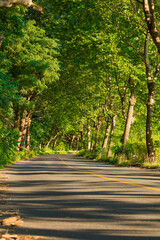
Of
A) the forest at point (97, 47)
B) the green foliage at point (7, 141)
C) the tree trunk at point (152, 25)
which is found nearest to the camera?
the green foliage at point (7, 141)

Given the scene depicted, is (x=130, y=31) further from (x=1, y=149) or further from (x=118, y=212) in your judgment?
(x=118, y=212)

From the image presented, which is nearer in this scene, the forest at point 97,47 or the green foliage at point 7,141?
the green foliage at point 7,141

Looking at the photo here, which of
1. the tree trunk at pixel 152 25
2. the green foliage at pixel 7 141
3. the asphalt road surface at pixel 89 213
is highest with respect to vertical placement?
the tree trunk at pixel 152 25

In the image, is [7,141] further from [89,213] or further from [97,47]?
[97,47]

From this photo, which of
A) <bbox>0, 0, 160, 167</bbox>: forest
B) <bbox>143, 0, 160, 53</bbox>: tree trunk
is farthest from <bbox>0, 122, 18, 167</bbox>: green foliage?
<bbox>143, 0, 160, 53</bbox>: tree trunk

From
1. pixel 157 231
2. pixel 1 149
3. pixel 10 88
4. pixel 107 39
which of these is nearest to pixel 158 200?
pixel 157 231

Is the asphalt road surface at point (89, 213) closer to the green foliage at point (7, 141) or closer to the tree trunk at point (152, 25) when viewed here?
the green foliage at point (7, 141)

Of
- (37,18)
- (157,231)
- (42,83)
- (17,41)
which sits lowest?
(157,231)

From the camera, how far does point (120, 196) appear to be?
8758mm

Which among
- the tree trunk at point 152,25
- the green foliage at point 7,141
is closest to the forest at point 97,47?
the tree trunk at point 152,25

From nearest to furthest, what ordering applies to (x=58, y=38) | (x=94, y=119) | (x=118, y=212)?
1. (x=118, y=212)
2. (x=58, y=38)
3. (x=94, y=119)

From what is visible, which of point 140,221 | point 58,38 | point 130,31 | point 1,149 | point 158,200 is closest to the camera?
point 140,221

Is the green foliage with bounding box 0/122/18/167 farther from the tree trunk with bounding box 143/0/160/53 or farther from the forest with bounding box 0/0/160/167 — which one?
the tree trunk with bounding box 143/0/160/53

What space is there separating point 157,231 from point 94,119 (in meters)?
53.8
